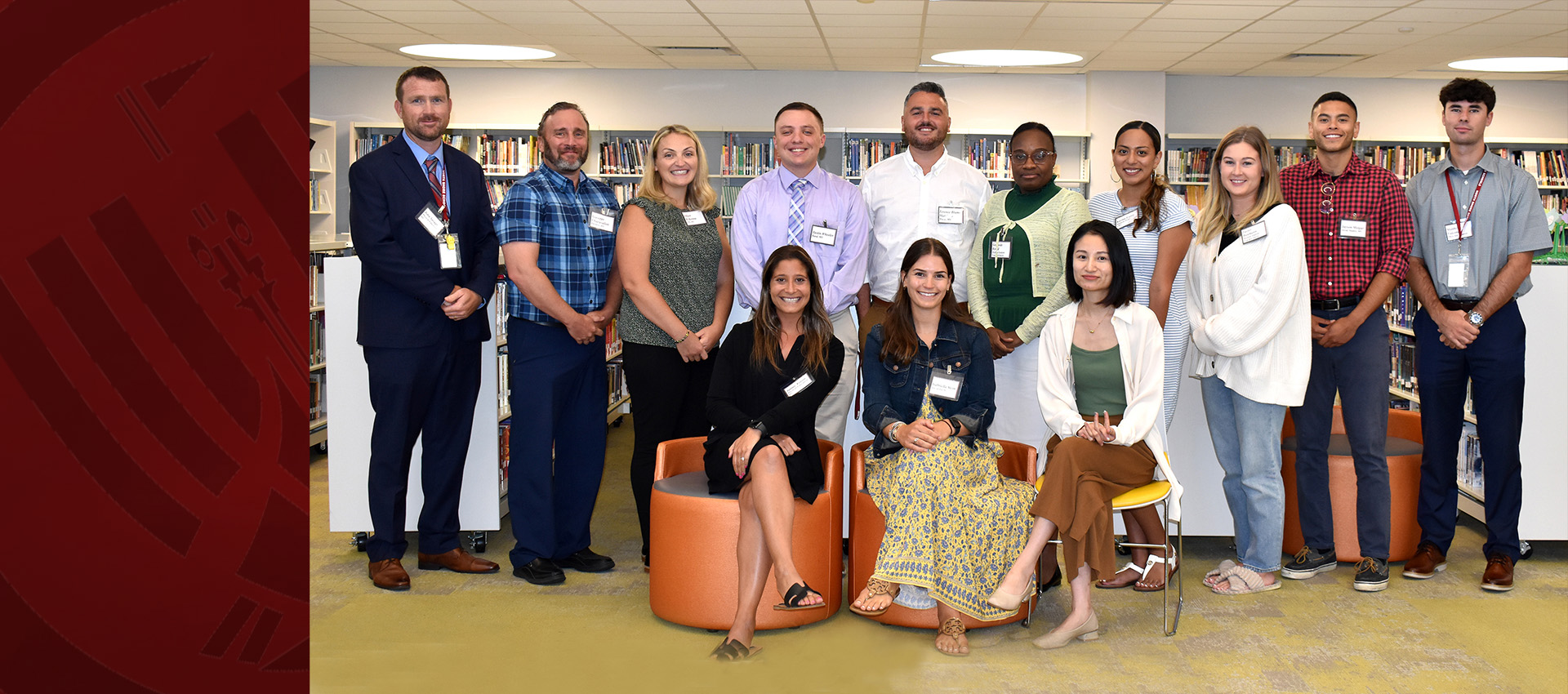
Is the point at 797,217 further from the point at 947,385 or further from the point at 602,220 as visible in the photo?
the point at 947,385

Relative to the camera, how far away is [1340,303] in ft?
12.2

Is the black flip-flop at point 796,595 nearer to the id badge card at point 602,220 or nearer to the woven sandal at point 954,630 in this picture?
the woven sandal at point 954,630

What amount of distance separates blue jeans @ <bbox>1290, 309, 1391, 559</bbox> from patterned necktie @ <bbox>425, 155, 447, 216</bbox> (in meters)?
3.06

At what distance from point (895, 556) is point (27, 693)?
2.25m

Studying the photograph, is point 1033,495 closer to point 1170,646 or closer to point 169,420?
point 1170,646

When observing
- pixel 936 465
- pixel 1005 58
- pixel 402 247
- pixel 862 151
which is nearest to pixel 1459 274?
pixel 936 465

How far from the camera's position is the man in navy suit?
353cm

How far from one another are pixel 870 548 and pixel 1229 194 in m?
1.76

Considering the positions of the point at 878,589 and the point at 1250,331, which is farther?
the point at 1250,331

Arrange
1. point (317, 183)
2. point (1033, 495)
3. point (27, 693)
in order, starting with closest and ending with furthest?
point (27, 693) < point (1033, 495) < point (317, 183)

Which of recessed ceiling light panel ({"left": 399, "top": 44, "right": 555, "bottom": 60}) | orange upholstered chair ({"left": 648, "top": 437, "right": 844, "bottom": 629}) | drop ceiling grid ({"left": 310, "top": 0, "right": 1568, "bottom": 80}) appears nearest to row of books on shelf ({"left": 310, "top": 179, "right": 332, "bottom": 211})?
drop ceiling grid ({"left": 310, "top": 0, "right": 1568, "bottom": 80})

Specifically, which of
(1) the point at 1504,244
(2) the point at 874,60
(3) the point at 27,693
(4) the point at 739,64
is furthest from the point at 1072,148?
(3) the point at 27,693

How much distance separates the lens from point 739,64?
9.43 metres

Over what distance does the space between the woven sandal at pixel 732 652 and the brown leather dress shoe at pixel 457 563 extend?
1200mm
